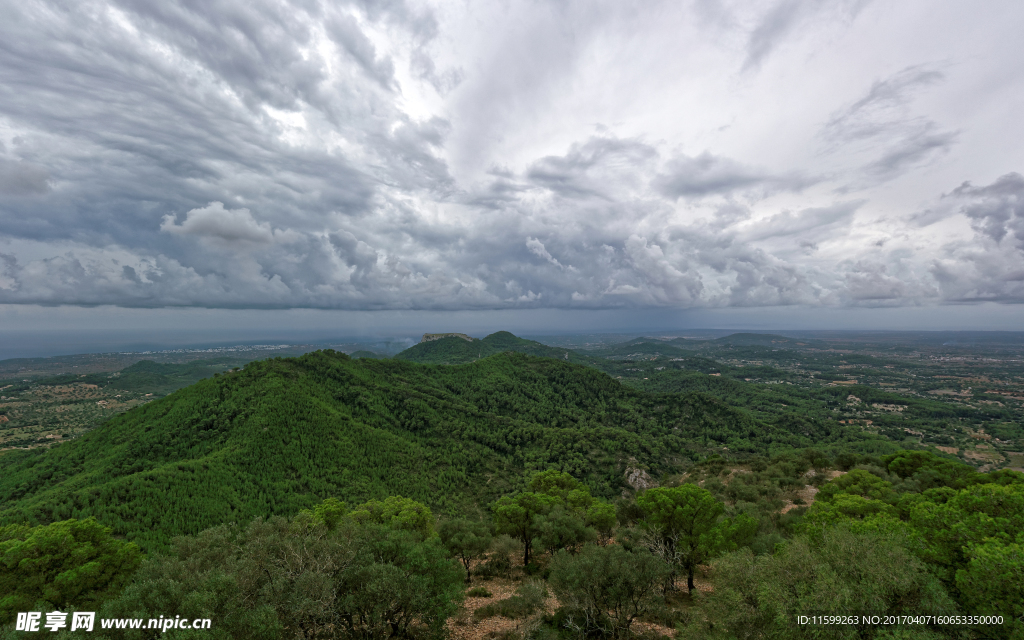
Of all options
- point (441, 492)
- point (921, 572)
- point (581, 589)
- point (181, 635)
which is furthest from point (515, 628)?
point (441, 492)

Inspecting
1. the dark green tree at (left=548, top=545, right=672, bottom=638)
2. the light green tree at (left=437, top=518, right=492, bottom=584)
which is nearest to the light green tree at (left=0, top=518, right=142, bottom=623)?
the light green tree at (left=437, top=518, right=492, bottom=584)

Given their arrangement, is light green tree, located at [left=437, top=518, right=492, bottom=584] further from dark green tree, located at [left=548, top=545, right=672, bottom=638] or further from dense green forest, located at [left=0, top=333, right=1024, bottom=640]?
dark green tree, located at [left=548, top=545, right=672, bottom=638]

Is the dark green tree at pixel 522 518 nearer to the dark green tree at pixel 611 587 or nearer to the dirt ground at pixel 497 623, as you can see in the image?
the dirt ground at pixel 497 623

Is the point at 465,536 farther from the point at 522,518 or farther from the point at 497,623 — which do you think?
the point at 497,623

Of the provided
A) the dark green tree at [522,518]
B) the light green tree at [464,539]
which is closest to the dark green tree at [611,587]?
the dark green tree at [522,518]

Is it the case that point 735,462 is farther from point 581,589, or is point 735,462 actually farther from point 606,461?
point 581,589

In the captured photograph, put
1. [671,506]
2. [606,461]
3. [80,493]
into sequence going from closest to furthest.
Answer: [671,506]
[80,493]
[606,461]

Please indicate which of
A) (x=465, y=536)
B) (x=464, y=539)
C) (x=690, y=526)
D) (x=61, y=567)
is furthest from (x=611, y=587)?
(x=61, y=567)
